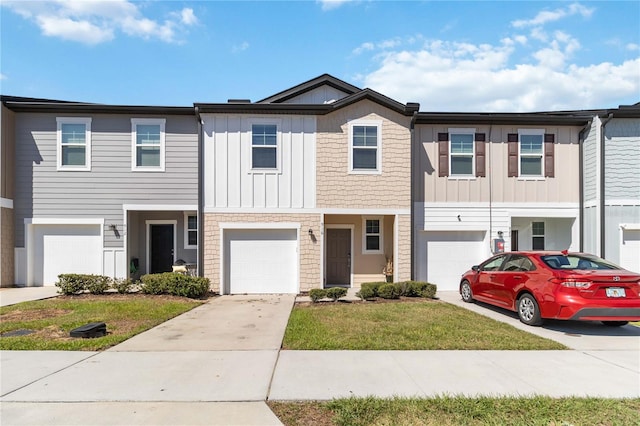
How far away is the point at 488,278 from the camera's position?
897 centimetres

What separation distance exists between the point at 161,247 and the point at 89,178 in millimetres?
3359

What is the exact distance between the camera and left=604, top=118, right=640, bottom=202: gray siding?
11.9 metres

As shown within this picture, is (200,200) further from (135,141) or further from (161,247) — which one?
(161,247)

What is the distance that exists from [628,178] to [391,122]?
8.01m

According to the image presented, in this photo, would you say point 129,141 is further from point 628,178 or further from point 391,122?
point 628,178

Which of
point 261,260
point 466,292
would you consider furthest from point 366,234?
point 466,292

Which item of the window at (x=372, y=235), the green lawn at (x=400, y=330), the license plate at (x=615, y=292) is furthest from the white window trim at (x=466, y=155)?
the license plate at (x=615, y=292)

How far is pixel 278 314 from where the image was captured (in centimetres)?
841

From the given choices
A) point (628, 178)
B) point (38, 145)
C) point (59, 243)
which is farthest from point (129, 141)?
point (628, 178)

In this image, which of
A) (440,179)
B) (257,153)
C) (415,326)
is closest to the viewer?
(415,326)

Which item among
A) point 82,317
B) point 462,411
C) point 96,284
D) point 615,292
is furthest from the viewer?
point 96,284

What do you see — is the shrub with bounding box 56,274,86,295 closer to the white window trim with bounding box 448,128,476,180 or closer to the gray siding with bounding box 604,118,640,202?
the white window trim with bounding box 448,128,476,180

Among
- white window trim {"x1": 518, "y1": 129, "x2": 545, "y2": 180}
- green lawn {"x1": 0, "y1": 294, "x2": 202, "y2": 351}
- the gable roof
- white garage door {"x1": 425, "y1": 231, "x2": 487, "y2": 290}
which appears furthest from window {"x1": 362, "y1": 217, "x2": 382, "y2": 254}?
green lawn {"x1": 0, "y1": 294, "x2": 202, "y2": 351}

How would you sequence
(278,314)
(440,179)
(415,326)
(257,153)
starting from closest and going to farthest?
1. (415,326)
2. (278,314)
3. (257,153)
4. (440,179)
